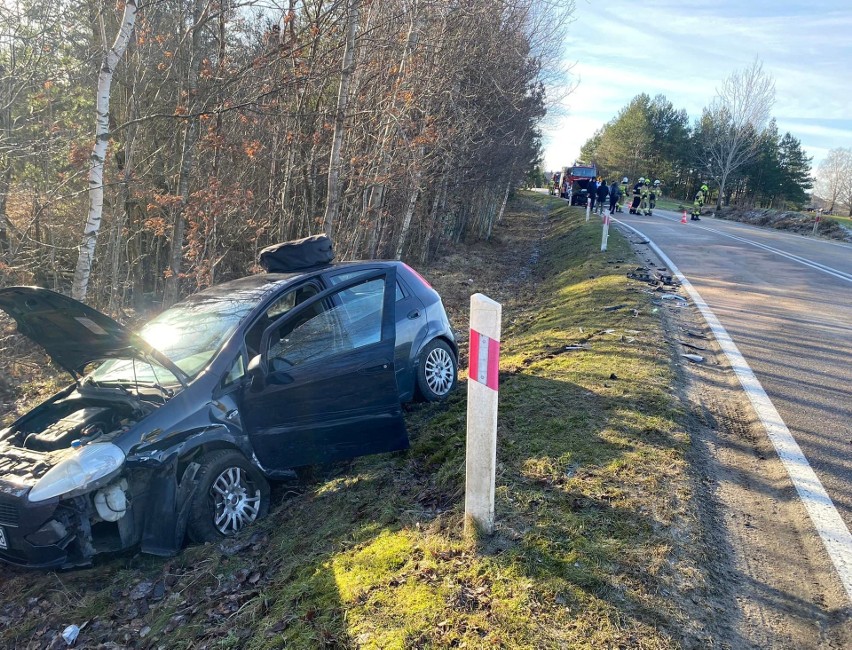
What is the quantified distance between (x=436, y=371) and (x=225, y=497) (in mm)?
2529

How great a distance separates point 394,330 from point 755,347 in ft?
14.4

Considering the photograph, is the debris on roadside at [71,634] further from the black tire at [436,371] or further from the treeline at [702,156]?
the treeline at [702,156]

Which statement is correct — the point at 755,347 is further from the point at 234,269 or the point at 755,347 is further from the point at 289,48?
the point at 234,269

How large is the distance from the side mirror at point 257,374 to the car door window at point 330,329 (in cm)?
19

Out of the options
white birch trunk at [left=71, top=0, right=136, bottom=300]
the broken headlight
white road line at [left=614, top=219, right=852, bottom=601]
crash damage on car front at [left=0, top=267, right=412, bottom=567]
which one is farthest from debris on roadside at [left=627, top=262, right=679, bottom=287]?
the broken headlight

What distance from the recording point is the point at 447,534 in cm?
331

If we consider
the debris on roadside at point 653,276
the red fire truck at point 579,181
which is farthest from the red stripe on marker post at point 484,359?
the red fire truck at point 579,181

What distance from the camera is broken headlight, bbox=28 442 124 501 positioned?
11.3 feet

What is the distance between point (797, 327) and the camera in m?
7.42

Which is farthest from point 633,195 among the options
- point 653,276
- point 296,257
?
point 296,257

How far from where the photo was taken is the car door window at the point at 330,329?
14.7 feet

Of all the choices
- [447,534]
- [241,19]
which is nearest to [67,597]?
[447,534]

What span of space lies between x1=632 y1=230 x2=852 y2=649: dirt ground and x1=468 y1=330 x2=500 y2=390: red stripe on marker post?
145 cm

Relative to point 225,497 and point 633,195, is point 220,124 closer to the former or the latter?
point 225,497
